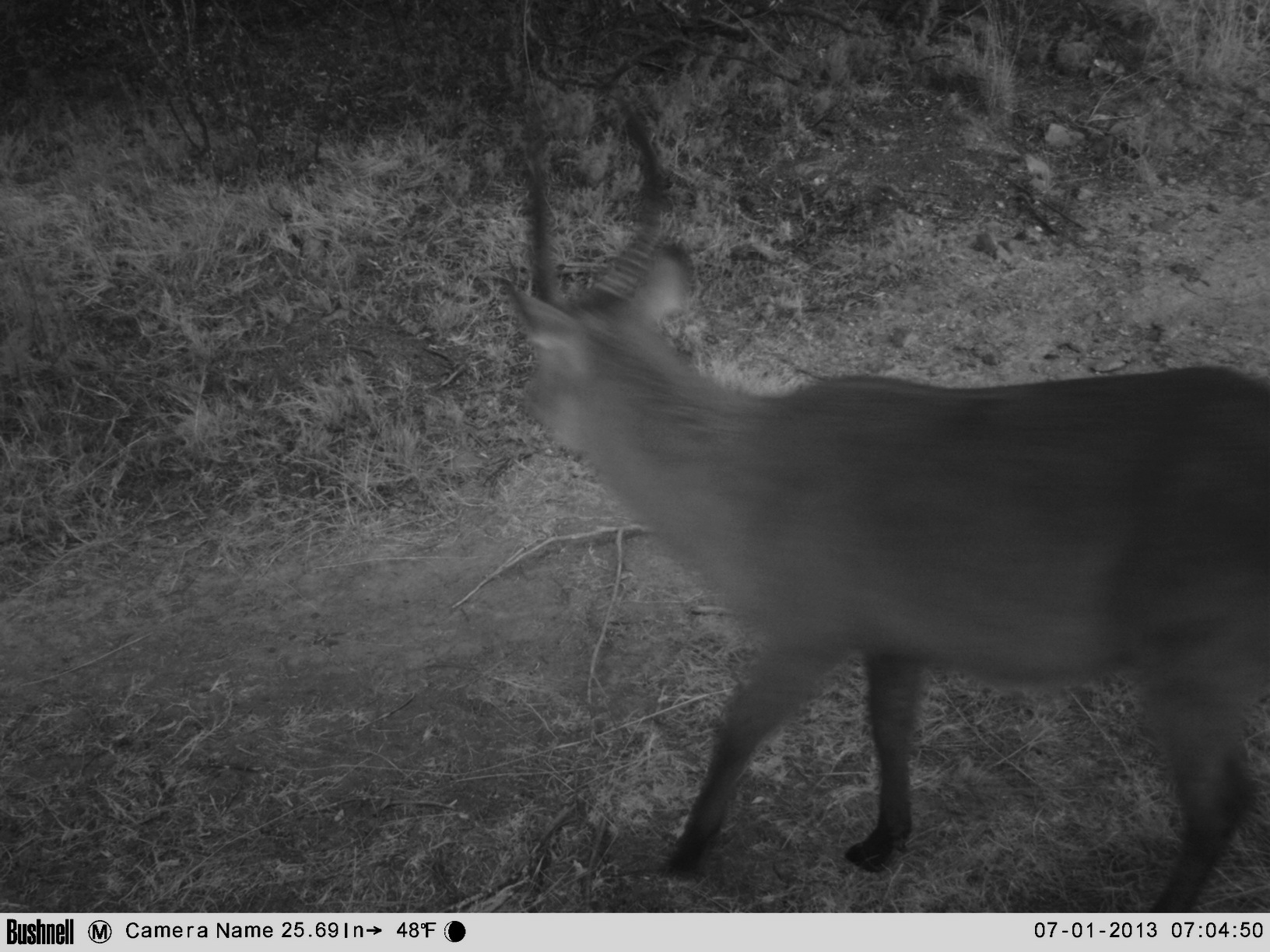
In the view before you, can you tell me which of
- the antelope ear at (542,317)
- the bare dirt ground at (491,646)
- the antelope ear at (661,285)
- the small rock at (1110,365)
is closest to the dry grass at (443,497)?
the bare dirt ground at (491,646)

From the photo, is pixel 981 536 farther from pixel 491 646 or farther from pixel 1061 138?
pixel 1061 138

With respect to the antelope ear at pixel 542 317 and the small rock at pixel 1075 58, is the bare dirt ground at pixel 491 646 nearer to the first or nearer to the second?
the antelope ear at pixel 542 317

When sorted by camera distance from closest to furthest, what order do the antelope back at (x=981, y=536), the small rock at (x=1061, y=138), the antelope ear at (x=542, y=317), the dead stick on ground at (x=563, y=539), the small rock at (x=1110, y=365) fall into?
the antelope back at (x=981, y=536), the antelope ear at (x=542, y=317), the dead stick on ground at (x=563, y=539), the small rock at (x=1110, y=365), the small rock at (x=1061, y=138)

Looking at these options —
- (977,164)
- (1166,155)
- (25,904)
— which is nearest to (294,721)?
(25,904)

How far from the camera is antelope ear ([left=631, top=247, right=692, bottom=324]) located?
3.44m

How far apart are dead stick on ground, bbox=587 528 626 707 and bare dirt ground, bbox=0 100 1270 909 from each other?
0.01 m

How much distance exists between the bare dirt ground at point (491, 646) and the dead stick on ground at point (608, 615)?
0.01 m

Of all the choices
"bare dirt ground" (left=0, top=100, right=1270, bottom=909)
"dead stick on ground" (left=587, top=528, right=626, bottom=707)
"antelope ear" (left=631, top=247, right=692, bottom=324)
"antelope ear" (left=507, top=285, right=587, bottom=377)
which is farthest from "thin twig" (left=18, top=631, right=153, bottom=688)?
"antelope ear" (left=631, top=247, right=692, bottom=324)

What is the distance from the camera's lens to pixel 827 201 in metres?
5.86

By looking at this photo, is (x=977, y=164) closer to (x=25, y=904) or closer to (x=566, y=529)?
(x=566, y=529)

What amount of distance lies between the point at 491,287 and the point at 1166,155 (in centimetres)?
365

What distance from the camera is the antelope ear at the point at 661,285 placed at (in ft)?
11.3

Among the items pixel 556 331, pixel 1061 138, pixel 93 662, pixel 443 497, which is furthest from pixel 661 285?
pixel 1061 138

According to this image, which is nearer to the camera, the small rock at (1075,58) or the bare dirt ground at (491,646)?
the bare dirt ground at (491,646)
